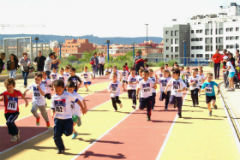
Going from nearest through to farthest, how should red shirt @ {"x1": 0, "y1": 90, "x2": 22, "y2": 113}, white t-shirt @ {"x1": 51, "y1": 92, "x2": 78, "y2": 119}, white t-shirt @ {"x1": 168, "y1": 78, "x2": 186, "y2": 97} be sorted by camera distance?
white t-shirt @ {"x1": 51, "y1": 92, "x2": 78, "y2": 119}, red shirt @ {"x1": 0, "y1": 90, "x2": 22, "y2": 113}, white t-shirt @ {"x1": 168, "y1": 78, "x2": 186, "y2": 97}

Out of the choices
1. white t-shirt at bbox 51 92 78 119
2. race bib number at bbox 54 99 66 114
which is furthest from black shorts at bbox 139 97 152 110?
race bib number at bbox 54 99 66 114

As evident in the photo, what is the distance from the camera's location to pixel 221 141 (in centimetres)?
911

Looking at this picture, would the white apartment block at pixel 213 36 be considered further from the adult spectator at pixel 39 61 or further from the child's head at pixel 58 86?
the child's head at pixel 58 86

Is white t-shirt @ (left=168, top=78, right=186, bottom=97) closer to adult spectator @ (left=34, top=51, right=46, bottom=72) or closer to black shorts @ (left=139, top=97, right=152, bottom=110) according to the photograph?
black shorts @ (left=139, top=97, right=152, bottom=110)

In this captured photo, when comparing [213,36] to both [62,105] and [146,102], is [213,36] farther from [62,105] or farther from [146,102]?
[62,105]

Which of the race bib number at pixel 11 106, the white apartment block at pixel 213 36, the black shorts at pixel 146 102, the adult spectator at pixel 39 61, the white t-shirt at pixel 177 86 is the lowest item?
the black shorts at pixel 146 102

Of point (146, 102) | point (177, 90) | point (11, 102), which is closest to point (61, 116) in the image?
point (11, 102)

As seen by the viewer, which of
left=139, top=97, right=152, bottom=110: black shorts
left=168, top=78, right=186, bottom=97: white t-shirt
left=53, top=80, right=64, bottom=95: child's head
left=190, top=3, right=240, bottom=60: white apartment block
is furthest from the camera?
left=190, top=3, right=240, bottom=60: white apartment block

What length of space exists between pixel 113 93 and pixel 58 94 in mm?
Result: 5757

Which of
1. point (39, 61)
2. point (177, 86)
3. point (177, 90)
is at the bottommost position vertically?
point (177, 90)

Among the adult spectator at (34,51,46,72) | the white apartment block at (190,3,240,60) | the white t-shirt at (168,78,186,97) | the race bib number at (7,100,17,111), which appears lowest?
the race bib number at (7,100,17,111)

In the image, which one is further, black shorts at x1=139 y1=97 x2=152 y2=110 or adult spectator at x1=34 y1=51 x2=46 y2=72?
adult spectator at x1=34 y1=51 x2=46 y2=72

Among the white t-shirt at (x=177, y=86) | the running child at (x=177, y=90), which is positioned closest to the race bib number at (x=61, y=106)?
the running child at (x=177, y=90)

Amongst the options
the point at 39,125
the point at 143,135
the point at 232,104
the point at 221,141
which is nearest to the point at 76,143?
the point at 143,135
